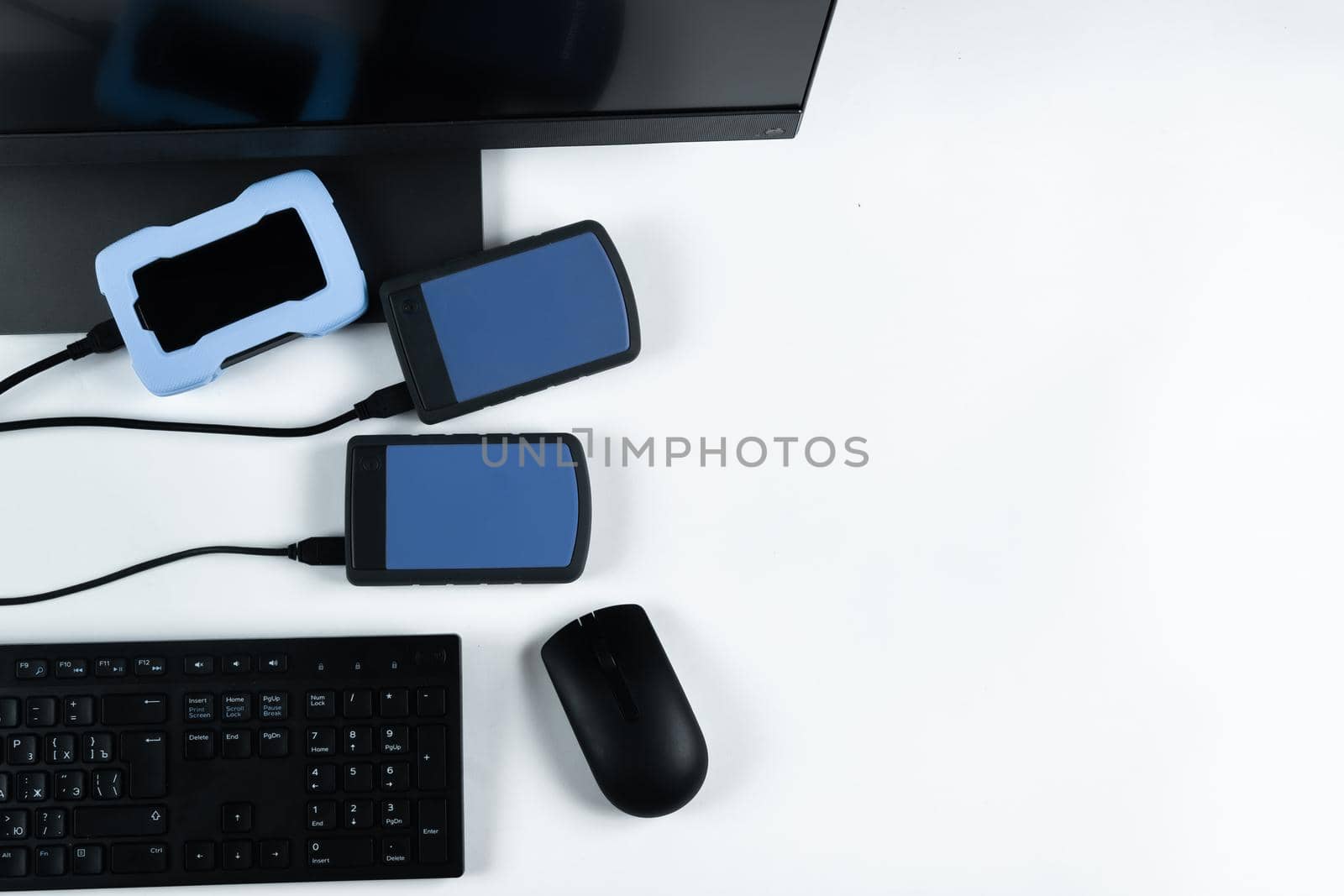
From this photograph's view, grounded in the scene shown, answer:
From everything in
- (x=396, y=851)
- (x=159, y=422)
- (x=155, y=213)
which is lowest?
(x=396, y=851)

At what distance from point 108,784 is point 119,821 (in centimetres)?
2

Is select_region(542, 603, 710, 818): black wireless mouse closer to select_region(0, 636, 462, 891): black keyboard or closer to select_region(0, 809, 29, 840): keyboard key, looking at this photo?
select_region(0, 636, 462, 891): black keyboard

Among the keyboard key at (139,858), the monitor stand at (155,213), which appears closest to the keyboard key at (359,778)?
the keyboard key at (139,858)

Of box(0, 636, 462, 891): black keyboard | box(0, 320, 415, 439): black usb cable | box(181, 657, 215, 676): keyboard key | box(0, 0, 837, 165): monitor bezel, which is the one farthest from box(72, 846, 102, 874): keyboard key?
box(0, 0, 837, 165): monitor bezel

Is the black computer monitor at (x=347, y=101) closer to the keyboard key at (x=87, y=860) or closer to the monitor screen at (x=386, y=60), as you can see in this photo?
the monitor screen at (x=386, y=60)

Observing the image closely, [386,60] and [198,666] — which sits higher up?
[386,60]

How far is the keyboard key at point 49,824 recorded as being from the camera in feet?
1.75

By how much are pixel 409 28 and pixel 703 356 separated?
0.24 meters

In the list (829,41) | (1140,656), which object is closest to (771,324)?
(829,41)

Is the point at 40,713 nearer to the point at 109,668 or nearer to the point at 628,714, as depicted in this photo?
the point at 109,668

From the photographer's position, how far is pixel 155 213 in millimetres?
581

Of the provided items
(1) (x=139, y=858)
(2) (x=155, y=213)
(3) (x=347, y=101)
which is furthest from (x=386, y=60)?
(1) (x=139, y=858)

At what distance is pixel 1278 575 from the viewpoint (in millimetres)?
596

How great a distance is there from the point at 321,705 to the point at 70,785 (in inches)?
5.4
